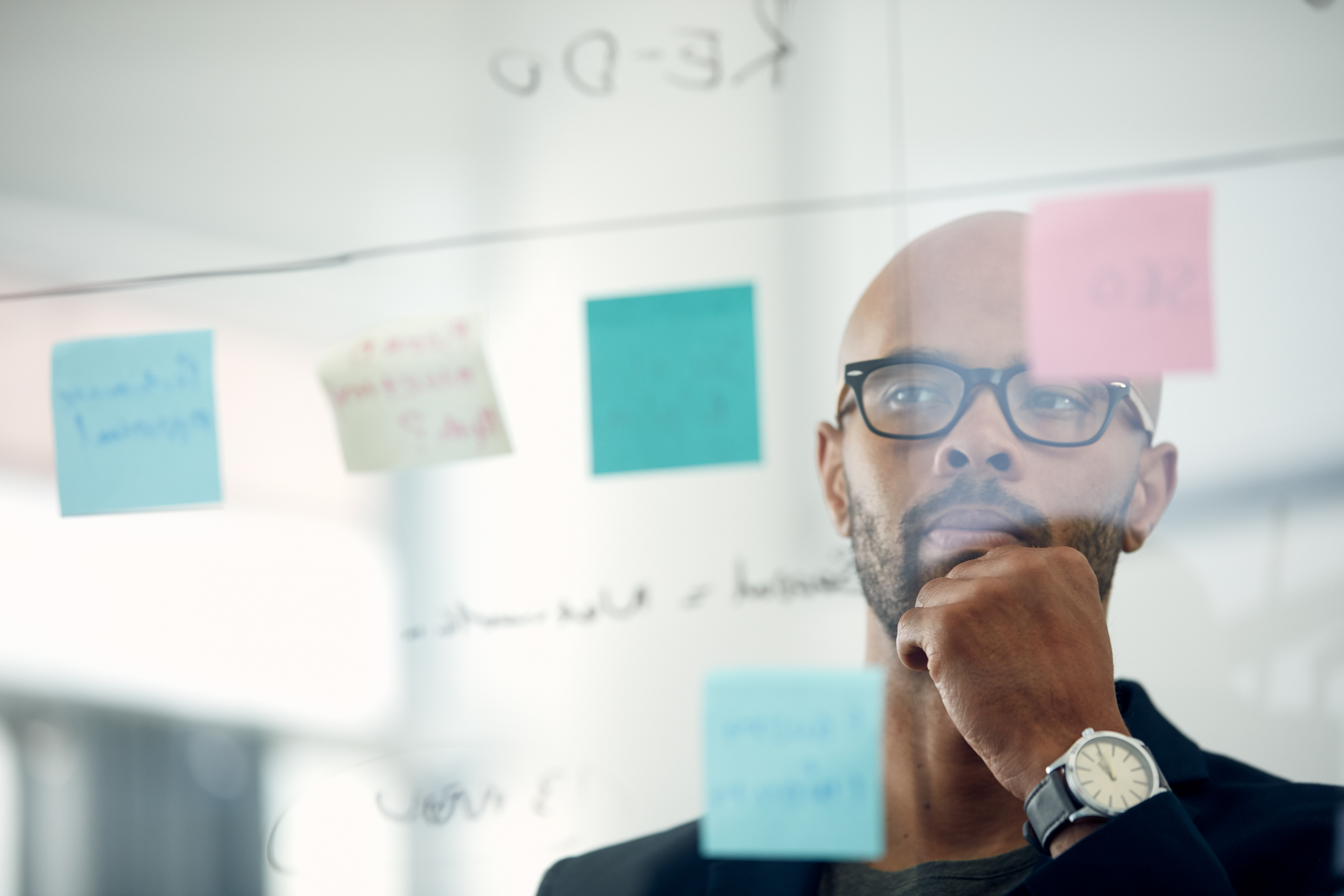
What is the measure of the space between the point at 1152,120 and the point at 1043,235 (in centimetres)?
12

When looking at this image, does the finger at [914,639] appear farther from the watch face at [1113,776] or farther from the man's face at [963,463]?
the watch face at [1113,776]

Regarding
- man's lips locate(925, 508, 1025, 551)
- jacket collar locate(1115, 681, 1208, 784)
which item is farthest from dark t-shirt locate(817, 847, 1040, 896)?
man's lips locate(925, 508, 1025, 551)

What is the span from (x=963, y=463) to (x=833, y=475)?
4.1 inches

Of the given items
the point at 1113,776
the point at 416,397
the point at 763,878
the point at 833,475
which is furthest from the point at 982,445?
the point at 416,397

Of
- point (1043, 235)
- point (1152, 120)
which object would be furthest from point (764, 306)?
point (1152, 120)

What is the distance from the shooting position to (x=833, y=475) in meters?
0.77

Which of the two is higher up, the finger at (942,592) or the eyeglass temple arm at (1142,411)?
the eyeglass temple arm at (1142,411)

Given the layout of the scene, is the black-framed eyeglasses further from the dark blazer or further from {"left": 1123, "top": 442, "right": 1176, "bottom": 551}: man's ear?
the dark blazer

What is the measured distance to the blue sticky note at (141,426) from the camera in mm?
868

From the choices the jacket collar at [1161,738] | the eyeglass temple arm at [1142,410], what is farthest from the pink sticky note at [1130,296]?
the jacket collar at [1161,738]

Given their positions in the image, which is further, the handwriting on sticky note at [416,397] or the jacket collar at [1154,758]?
the handwriting on sticky note at [416,397]

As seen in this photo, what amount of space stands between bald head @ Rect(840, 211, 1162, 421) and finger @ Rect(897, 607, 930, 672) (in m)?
0.19

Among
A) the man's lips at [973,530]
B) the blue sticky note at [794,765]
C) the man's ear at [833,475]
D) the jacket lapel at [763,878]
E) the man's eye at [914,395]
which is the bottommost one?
the jacket lapel at [763,878]

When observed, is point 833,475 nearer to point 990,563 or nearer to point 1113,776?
point 990,563
